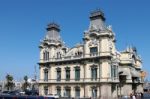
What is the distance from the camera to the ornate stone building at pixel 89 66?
213 ft

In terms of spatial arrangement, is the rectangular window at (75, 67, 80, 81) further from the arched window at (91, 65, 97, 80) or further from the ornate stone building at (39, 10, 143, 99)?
the arched window at (91, 65, 97, 80)

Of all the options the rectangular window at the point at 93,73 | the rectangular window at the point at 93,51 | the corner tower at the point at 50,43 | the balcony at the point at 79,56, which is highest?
the corner tower at the point at 50,43

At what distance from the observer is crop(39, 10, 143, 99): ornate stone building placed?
64938 mm

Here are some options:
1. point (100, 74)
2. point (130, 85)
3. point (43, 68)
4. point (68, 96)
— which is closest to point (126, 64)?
point (130, 85)

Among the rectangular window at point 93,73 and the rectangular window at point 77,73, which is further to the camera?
the rectangular window at point 77,73

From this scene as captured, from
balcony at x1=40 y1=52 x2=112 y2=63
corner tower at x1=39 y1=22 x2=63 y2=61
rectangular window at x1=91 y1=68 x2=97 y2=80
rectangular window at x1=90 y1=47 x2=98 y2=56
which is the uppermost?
corner tower at x1=39 y1=22 x2=63 y2=61

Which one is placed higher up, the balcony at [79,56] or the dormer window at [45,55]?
the dormer window at [45,55]

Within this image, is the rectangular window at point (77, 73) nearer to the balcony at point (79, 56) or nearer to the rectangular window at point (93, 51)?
the balcony at point (79, 56)

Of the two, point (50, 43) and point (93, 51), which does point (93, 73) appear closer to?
point (93, 51)

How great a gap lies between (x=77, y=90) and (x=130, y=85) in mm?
16175

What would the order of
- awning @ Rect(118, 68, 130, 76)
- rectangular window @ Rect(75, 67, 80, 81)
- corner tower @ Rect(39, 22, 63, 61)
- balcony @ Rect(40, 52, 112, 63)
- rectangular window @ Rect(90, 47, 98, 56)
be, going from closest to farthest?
balcony @ Rect(40, 52, 112, 63) < rectangular window @ Rect(90, 47, 98, 56) < rectangular window @ Rect(75, 67, 80, 81) < awning @ Rect(118, 68, 130, 76) < corner tower @ Rect(39, 22, 63, 61)

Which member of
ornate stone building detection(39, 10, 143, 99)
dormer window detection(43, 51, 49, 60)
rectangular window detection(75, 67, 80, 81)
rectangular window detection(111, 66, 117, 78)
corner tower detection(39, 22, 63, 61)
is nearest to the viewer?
ornate stone building detection(39, 10, 143, 99)

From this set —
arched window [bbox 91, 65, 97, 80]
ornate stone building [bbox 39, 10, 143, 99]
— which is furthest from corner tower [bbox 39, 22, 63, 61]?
arched window [bbox 91, 65, 97, 80]

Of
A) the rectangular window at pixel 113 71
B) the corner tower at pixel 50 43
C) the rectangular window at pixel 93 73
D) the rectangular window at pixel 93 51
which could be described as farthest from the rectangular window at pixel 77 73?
the corner tower at pixel 50 43
